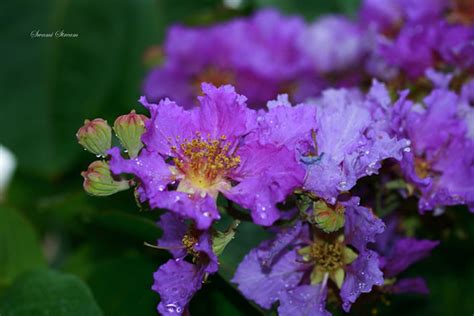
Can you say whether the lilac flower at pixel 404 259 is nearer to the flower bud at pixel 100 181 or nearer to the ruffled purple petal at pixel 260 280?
the ruffled purple petal at pixel 260 280

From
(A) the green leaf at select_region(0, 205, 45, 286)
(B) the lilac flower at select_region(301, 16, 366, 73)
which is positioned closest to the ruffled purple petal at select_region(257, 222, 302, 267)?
(A) the green leaf at select_region(0, 205, 45, 286)

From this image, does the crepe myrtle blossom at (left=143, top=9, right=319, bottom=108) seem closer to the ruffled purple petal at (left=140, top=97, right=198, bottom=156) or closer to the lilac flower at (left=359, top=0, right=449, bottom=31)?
the lilac flower at (left=359, top=0, right=449, bottom=31)

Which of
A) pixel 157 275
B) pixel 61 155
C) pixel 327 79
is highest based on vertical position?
pixel 157 275

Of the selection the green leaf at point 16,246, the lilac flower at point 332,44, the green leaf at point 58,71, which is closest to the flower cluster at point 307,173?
the lilac flower at point 332,44

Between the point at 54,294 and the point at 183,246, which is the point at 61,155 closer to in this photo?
the point at 54,294

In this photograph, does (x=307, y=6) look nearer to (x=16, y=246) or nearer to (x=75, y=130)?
(x=75, y=130)

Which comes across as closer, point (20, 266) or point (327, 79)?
point (20, 266)

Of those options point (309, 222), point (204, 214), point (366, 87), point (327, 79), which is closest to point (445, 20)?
point (366, 87)
